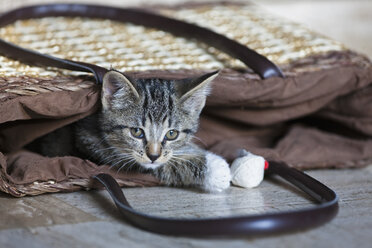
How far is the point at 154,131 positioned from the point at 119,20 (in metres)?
1.01

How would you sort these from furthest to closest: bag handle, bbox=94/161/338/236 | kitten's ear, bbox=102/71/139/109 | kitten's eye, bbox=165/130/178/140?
1. kitten's eye, bbox=165/130/178/140
2. kitten's ear, bbox=102/71/139/109
3. bag handle, bbox=94/161/338/236

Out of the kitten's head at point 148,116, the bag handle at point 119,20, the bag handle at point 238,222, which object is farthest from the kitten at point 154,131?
the bag handle at point 238,222

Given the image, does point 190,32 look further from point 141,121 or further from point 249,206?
point 249,206

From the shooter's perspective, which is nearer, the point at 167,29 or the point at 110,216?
the point at 110,216

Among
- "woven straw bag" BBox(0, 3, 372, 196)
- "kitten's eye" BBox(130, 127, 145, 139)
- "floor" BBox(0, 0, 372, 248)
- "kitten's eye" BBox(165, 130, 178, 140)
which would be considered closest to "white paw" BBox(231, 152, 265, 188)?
"floor" BBox(0, 0, 372, 248)

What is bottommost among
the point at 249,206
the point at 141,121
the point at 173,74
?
the point at 249,206

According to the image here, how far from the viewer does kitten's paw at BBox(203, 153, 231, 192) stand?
1.79 m

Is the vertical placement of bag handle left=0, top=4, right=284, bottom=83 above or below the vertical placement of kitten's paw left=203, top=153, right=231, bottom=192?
above

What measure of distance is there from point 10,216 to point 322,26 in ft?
9.82

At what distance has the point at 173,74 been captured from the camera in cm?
193

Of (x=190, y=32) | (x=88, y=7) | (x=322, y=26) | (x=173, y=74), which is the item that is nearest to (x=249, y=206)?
(x=173, y=74)

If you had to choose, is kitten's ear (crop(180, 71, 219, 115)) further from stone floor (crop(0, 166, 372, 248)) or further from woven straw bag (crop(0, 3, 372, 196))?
stone floor (crop(0, 166, 372, 248))

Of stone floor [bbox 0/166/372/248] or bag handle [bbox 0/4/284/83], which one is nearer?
stone floor [bbox 0/166/372/248]

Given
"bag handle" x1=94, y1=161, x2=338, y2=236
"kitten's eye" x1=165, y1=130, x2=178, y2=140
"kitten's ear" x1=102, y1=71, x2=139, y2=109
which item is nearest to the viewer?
"bag handle" x1=94, y1=161, x2=338, y2=236
